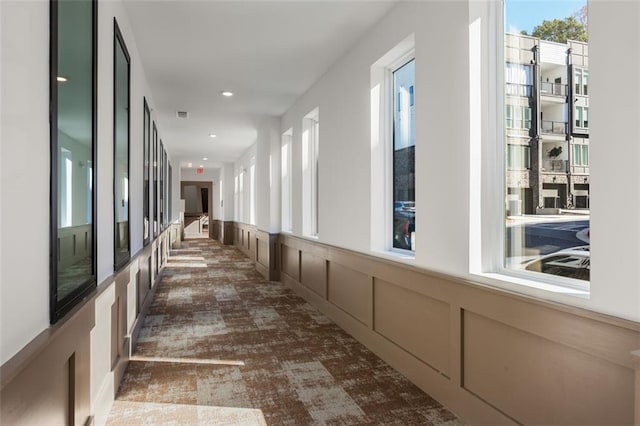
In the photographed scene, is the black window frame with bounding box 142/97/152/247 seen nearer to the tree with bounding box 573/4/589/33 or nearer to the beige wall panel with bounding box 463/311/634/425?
the beige wall panel with bounding box 463/311/634/425

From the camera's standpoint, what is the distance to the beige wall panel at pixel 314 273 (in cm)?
525

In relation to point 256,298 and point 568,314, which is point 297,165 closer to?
point 256,298

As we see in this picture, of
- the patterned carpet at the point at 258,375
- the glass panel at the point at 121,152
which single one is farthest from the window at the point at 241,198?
the glass panel at the point at 121,152

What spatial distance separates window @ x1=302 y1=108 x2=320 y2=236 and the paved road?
4.06 metres

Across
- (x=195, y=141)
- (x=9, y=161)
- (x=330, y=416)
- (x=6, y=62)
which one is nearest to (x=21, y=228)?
(x=9, y=161)

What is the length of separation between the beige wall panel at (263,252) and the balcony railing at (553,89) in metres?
6.17

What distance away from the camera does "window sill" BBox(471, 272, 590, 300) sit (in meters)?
1.91

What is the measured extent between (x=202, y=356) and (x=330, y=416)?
5.07ft

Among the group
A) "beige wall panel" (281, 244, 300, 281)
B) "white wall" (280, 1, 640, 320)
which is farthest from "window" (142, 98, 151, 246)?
"beige wall panel" (281, 244, 300, 281)

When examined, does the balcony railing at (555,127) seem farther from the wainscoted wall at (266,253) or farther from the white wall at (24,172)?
the wainscoted wall at (266,253)

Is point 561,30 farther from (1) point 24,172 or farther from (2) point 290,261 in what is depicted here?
(2) point 290,261

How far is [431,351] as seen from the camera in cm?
295

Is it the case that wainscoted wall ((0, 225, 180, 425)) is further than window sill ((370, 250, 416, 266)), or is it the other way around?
window sill ((370, 250, 416, 266))

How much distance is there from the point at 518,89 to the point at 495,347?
1.51 meters
